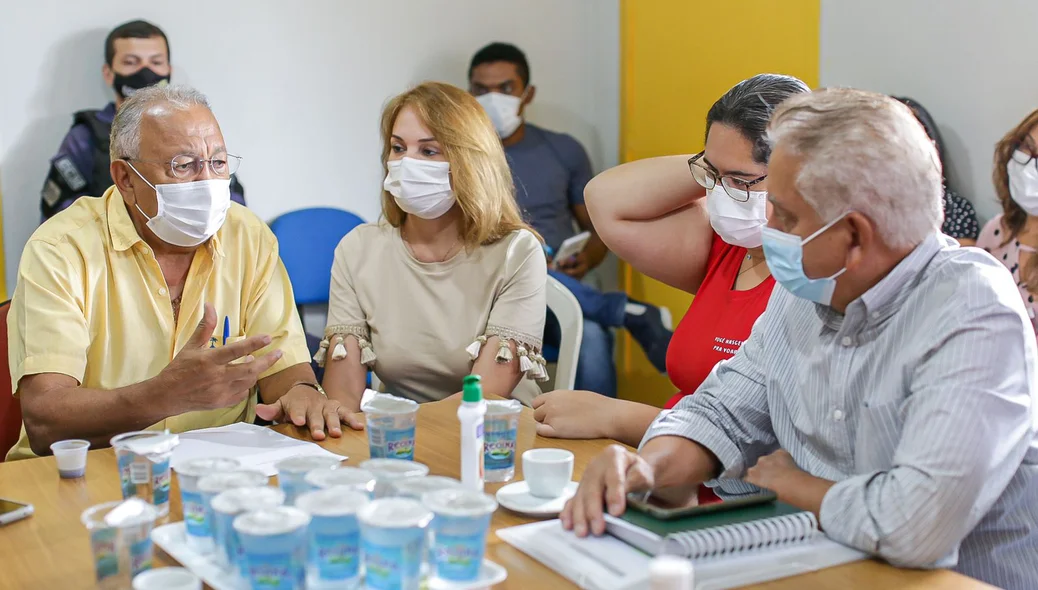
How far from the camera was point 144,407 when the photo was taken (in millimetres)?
1896

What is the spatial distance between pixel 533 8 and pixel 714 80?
1195 mm

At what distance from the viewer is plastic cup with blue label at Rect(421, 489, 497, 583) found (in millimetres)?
1082

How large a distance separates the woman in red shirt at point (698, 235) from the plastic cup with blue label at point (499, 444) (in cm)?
29

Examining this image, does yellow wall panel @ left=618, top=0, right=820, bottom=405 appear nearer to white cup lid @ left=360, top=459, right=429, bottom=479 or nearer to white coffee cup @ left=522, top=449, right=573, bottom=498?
white coffee cup @ left=522, top=449, right=573, bottom=498

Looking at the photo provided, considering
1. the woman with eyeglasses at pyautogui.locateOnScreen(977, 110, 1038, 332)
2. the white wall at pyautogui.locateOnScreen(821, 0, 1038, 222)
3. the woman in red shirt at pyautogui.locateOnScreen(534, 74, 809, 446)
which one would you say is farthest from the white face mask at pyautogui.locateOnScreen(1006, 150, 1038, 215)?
the woman in red shirt at pyautogui.locateOnScreen(534, 74, 809, 446)

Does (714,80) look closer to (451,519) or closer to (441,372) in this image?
(441,372)

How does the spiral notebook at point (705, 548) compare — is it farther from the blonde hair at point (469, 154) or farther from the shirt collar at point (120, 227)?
the blonde hair at point (469, 154)

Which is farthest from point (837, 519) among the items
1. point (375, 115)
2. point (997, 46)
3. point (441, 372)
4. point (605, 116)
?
point (605, 116)

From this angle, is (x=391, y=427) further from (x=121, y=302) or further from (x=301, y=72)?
(x=301, y=72)

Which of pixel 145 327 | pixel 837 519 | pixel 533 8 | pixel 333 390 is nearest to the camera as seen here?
pixel 837 519

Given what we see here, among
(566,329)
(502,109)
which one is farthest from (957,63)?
(502,109)

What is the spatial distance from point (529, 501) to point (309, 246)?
10.4ft

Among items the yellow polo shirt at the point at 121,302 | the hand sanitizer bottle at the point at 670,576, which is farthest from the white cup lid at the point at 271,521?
the yellow polo shirt at the point at 121,302

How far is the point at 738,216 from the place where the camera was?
6.63 ft
